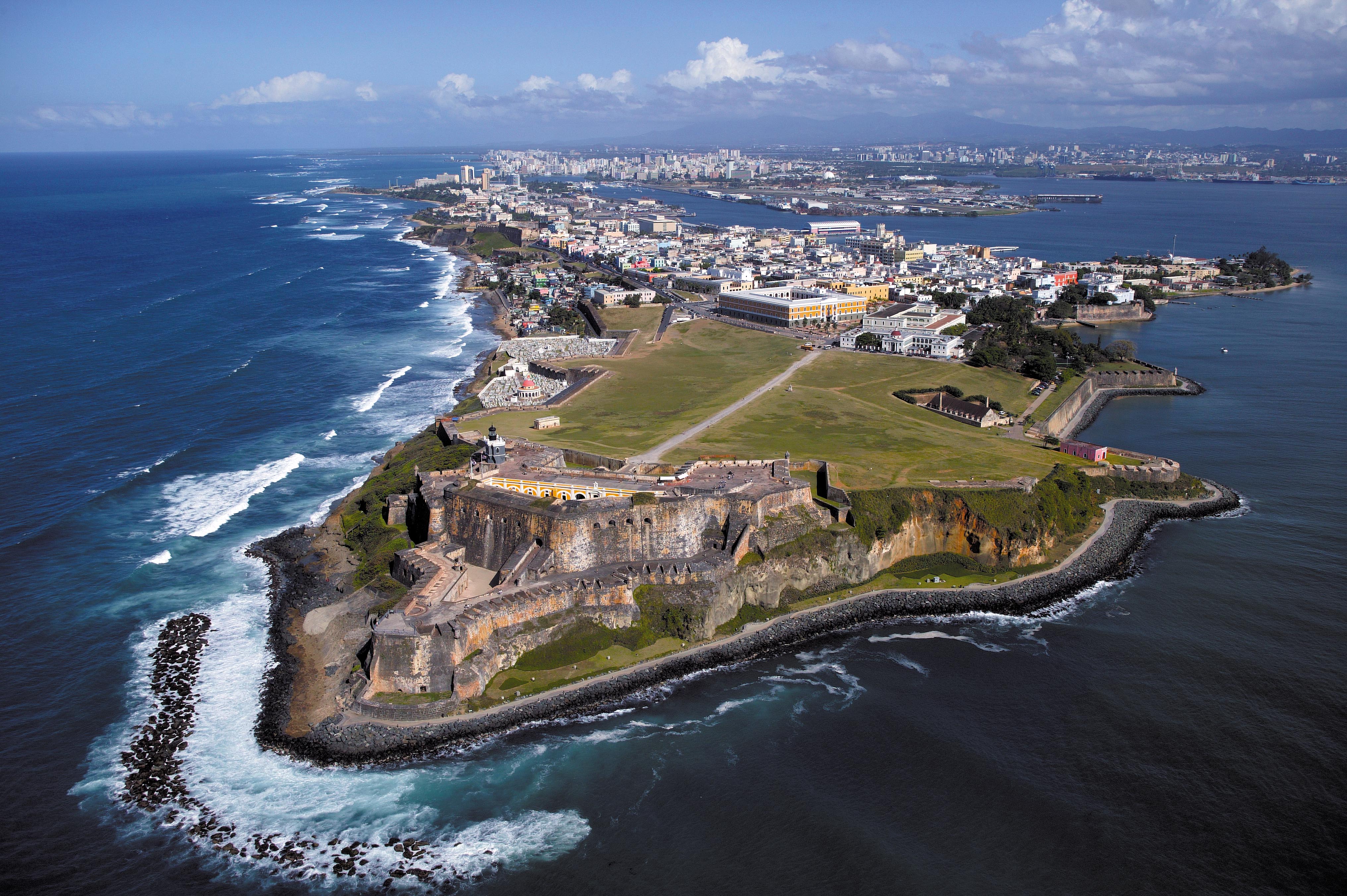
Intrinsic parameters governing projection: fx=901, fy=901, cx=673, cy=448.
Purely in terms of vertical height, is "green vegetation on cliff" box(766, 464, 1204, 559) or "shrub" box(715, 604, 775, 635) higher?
"green vegetation on cliff" box(766, 464, 1204, 559)

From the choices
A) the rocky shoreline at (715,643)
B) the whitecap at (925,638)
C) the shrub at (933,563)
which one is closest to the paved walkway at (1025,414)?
the rocky shoreline at (715,643)

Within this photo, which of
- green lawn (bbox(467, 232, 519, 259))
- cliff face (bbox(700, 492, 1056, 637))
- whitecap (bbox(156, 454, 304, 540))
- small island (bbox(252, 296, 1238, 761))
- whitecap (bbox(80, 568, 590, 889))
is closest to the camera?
whitecap (bbox(80, 568, 590, 889))

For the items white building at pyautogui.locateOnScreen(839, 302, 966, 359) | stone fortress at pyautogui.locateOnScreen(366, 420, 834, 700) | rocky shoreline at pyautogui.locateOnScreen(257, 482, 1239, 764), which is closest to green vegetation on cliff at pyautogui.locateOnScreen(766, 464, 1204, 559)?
stone fortress at pyautogui.locateOnScreen(366, 420, 834, 700)

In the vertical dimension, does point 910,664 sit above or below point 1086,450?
below

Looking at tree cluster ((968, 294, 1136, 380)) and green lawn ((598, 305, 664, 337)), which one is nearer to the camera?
tree cluster ((968, 294, 1136, 380))

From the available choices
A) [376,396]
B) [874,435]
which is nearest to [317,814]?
[874,435]

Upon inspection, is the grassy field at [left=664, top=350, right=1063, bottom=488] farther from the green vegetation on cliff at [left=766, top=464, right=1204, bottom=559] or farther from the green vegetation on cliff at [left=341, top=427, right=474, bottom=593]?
the green vegetation on cliff at [left=341, top=427, right=474, bottom=593]

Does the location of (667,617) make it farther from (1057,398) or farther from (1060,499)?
(1057,398)

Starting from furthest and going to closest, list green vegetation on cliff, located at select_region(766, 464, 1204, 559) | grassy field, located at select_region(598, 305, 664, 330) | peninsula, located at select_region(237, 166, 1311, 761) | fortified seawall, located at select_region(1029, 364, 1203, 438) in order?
grassy field, located at select_region(598, 305, 664, 330) < fortified seawall, located at select_region(1029, 364, 1203, 438) < green vegetation on cliff, located at select_region(766, 464, 1204, 559) < peninsula, located at select_region(237, 166, 1311, 761)
